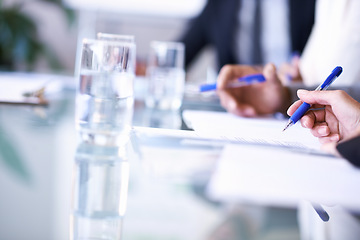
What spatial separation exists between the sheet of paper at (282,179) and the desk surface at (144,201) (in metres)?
0.01

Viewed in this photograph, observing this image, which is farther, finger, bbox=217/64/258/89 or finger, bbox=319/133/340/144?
finger, bbox=217/64/258/89

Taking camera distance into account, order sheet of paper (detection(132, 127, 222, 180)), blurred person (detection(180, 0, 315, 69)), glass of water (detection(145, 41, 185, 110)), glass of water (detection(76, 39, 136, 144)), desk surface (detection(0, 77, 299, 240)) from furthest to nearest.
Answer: blurred person (detection(180, 0, 315, 69))
glass of water (detection(145, 41, 185, 110))
glass of water (detection(76, 39, 136, 144))
sheet of paper (detection(132, 127, 222, 180))
desk surface (detection(0, 77, 299, 240))

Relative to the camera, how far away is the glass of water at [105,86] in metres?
0.60

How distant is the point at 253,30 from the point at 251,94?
1296mm

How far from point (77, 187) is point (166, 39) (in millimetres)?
4075

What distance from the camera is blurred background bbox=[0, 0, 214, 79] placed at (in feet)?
13.4

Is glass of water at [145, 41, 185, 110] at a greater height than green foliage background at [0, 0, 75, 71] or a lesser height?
greater

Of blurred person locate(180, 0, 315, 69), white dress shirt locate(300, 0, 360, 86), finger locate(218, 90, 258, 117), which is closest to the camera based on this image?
finger locate(218, 90, 258, 117)

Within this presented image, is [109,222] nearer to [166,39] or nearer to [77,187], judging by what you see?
[77,187]

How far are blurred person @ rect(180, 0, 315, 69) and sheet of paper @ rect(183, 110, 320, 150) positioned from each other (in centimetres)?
135

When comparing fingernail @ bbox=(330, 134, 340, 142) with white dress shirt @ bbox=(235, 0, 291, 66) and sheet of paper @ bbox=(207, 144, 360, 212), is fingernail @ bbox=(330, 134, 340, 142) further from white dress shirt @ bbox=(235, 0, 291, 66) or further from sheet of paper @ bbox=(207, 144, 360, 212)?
white dress shirt @ bbox=(235, 0, 291, 66)

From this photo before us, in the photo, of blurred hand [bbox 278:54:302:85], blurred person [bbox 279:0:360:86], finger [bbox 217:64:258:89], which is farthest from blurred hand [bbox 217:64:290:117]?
blurred hand [bbox 278:54:302:85]

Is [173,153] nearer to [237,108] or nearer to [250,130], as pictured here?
[250,130]

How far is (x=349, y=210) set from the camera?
1.11 ft
